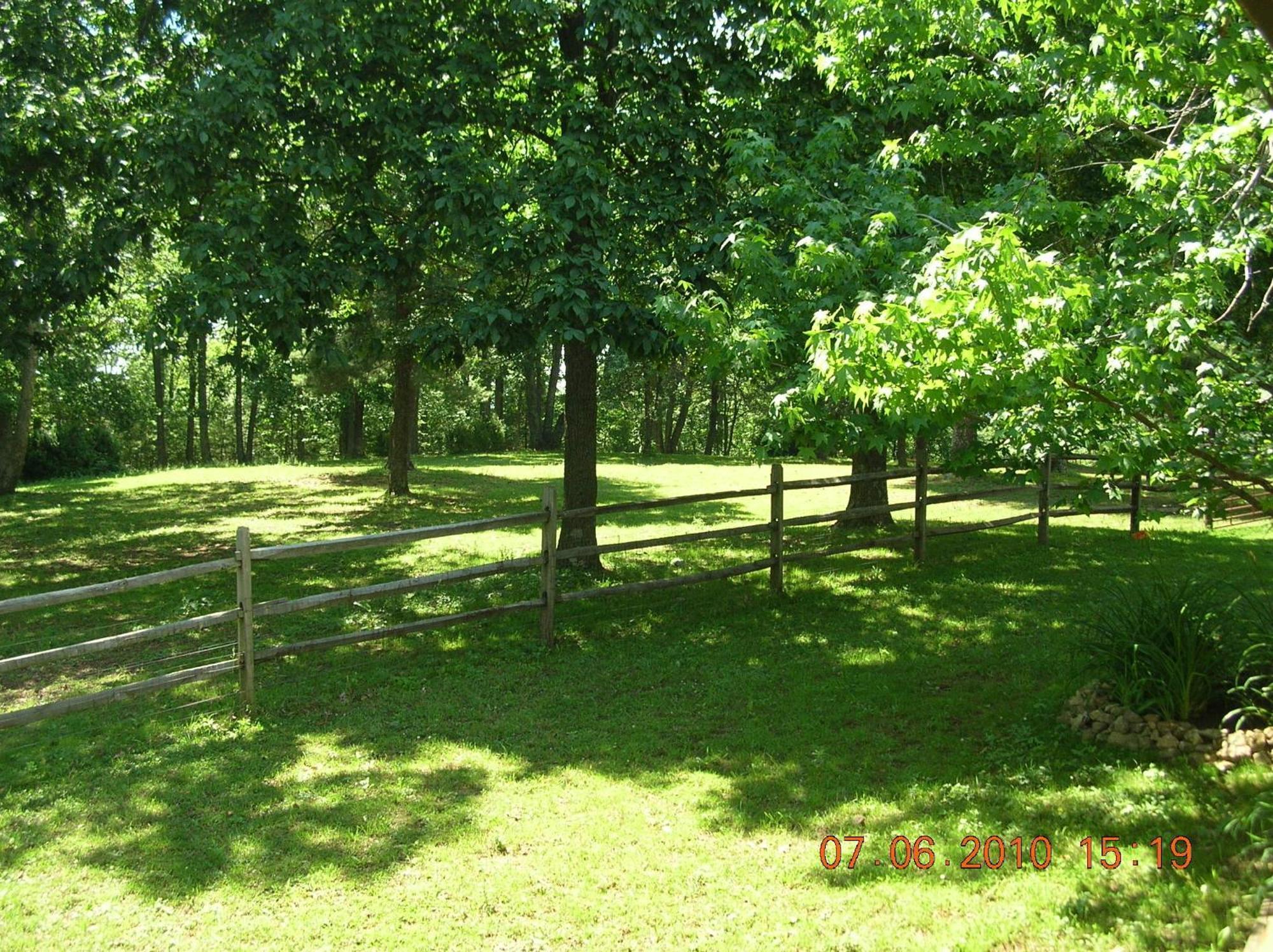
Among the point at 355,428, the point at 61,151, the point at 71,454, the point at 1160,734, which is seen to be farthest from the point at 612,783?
the point at 355,428

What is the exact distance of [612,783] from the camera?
19.8ft

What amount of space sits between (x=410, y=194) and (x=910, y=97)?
5.64 meters

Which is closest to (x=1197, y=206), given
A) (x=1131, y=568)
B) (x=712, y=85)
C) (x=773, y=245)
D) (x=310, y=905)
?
(x=773, y=245)

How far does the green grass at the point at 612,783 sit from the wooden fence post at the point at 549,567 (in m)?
0.24

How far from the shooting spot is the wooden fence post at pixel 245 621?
6.98 metres

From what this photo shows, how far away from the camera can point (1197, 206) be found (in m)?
5.86

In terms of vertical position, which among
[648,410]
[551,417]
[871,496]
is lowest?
[871,496]

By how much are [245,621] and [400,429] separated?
12.9 meters

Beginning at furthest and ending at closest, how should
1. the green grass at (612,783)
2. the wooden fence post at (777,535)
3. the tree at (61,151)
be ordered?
the wooden fence post at (777,535)
the tree at (61,151)
the green grass at (612,783)

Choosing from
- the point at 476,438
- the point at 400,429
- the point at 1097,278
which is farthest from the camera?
the point at 476,438

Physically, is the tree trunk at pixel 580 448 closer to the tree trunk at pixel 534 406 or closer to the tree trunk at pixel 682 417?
the tree trunk at pixel 534 406

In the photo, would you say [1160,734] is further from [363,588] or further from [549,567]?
[363,588]

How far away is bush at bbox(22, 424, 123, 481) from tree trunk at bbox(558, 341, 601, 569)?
23.7 meters

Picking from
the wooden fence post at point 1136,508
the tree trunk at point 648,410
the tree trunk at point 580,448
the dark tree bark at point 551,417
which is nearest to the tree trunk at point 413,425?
the dark tree bark at point 551,417
